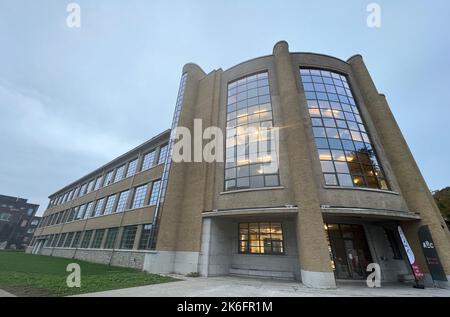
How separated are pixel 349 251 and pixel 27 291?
16.9 m

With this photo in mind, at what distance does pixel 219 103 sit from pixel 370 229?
52.3 feet

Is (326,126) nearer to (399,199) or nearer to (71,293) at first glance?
(399,199)

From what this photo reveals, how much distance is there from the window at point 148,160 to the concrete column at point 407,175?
22.0 m

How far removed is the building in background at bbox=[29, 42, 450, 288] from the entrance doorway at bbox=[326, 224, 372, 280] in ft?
0.22

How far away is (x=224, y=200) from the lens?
1514 centimetres

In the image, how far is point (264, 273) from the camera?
13984 mm

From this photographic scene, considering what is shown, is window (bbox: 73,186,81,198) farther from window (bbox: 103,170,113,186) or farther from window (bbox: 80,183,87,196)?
window (bbox: 103,170,113,186)

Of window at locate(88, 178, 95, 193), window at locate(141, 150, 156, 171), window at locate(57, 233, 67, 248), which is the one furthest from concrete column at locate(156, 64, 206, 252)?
window at locate(57, 233, 67, 248)

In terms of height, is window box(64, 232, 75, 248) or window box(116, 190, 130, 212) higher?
window box(116, 190, 130, 212)

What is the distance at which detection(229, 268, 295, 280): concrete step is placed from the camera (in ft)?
44.1

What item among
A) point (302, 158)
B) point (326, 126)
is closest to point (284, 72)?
point (326, 126)

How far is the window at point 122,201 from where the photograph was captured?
23.2 metres

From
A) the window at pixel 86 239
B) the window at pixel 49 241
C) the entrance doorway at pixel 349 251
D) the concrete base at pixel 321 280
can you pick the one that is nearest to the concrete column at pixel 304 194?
the concrete base at pixel 321 280

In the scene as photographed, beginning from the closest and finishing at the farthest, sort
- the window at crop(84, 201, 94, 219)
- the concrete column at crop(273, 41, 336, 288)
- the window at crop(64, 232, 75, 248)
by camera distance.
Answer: the concrete column at crop(273, 41, 336, 288) → the window at crop(84, 201, 94, 219) → the window at crop(64, 232, 75, 248)
